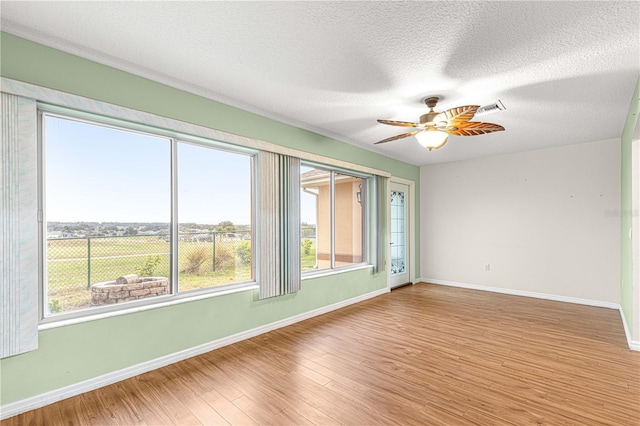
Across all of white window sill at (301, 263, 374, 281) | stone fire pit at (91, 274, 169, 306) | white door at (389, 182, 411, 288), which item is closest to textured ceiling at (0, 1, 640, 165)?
stone fire pit at (91, 274, 169, 306)

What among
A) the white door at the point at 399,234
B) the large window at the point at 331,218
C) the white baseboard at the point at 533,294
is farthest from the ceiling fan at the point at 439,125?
the white baseboard at the point at 533,294

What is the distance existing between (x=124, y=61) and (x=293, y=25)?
152 cm

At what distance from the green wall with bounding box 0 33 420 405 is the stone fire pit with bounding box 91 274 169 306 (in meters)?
0.20

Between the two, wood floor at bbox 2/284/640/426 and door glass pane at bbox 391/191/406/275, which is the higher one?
door glass pane at bbox 391/191/406/275

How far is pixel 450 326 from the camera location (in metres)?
3.85

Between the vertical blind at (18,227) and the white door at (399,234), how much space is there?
516cm

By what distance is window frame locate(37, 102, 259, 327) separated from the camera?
226 centimetres

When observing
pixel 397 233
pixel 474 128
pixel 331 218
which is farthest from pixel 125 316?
pixel 397 233

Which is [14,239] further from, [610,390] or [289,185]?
[610,390]

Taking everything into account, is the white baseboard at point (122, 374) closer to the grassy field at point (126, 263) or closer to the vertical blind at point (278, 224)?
the vertical blind at point (278, 224)

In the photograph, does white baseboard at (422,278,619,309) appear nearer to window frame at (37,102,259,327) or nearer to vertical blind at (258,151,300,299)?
vertical blind at (258,151,300,299)

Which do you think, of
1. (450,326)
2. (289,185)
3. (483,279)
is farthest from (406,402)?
(483,279)

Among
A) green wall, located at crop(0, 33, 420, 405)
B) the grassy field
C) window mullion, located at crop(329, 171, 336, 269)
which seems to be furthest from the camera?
window mullion, located at crop(329, 171, 336, 269)

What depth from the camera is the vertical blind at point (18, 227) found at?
6.61 ft
